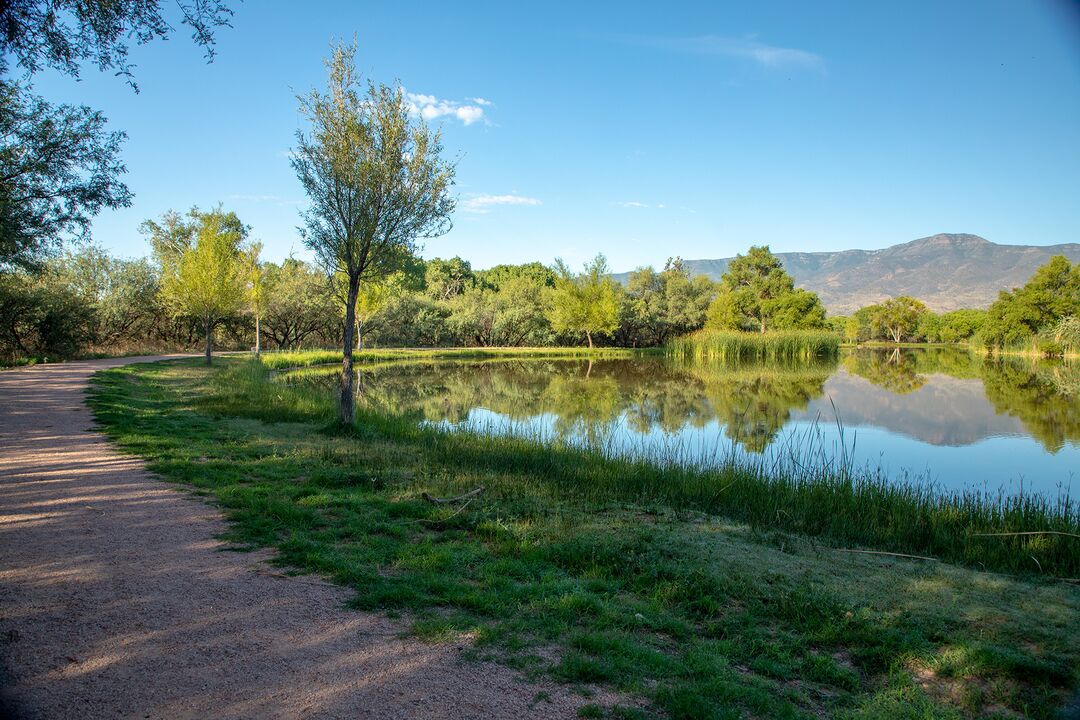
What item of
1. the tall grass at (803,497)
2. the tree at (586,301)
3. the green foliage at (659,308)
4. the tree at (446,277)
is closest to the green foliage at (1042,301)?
the green foliage at (659,308)

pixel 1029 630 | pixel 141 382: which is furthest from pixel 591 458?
pixel 141 382

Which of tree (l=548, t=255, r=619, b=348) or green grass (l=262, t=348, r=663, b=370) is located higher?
tree (l=548, t=255, r=619, b=348)

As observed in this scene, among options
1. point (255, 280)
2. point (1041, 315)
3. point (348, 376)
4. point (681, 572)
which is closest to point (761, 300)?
point (1041, 315)

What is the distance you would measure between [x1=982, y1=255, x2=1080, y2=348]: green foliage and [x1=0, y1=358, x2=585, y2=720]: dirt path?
46.5 meters

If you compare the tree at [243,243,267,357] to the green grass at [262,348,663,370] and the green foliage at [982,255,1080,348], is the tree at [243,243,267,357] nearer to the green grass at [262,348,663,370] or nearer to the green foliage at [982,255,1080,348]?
the green grass at [262,348,663,370]

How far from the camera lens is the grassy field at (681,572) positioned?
3.20m

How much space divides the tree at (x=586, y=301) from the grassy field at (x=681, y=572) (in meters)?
41.2

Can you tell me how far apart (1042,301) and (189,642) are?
53149 millimetres

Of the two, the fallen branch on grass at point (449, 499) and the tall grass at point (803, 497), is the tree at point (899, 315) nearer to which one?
the tall grass at point (803, 497)

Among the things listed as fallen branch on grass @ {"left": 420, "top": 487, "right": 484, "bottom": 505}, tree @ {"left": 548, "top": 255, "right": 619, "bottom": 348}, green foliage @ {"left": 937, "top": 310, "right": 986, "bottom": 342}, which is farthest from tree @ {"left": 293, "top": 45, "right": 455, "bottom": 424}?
green foliage @ {"left": 937, "top": 310, "right": 986, "bottom": 342}

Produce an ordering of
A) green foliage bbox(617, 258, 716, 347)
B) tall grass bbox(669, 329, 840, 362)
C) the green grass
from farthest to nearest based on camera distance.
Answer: green foliage bbox(617, 258, 716, 347) → tall grass bbox(669, 329, 840, 362) → the green grass

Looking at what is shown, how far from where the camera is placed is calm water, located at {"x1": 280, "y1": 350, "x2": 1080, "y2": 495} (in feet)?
36.7

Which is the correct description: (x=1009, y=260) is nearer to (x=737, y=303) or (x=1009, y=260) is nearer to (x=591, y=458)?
(x=737, y=303)

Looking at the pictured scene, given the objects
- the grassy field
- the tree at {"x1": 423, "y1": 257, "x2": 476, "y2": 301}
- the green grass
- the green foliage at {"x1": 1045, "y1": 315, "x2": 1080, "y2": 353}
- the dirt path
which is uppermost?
the tree at {"x1": 423, "y1": 257, "x2": 476, "y2": 301}
